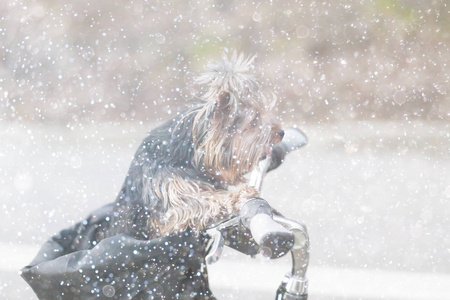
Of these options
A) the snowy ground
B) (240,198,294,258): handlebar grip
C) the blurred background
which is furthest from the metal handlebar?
the blurred background

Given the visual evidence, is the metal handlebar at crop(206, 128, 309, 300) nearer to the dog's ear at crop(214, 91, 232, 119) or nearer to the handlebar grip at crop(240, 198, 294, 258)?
the handlebar grip at crop(240, 198, 294, 258)

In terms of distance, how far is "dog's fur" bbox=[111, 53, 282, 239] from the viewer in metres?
1.40

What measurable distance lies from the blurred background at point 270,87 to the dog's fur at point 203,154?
2054 millimetres

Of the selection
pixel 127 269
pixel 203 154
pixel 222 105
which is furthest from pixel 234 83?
pixel 127 269

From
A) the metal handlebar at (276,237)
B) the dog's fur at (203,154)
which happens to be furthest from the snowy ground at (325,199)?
the metal handlebar at (276,237)

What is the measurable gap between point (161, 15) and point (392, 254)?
10.5ft

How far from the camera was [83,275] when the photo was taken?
1.22 m

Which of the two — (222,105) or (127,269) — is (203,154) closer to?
(222,105)

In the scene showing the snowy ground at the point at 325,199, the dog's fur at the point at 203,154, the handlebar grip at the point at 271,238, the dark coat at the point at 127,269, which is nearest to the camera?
the handlebar grip at the point at 271,238

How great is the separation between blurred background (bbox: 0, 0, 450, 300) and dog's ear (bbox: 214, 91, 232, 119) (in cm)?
210

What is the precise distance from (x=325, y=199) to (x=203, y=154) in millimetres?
2397

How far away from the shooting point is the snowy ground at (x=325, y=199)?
2689 millimetres

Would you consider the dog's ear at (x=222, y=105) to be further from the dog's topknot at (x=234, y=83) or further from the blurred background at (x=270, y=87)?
the blurred background at (x=270, y=87)

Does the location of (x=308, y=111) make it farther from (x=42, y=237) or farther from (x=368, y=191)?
(x=42, y=237)
